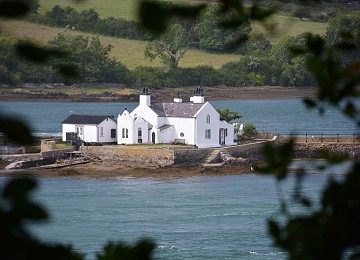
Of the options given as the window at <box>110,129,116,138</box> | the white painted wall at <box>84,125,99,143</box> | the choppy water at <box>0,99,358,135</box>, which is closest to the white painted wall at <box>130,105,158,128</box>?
the window at <box>110,129,116,138</box>

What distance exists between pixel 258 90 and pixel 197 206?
3197 inches

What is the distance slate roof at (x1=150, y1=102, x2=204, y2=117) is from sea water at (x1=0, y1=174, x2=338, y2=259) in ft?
12.0

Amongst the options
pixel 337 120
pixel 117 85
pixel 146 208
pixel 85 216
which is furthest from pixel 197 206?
pixel 117 85

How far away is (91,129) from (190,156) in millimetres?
4908

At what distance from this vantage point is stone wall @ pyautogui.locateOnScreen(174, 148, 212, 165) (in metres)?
41.7

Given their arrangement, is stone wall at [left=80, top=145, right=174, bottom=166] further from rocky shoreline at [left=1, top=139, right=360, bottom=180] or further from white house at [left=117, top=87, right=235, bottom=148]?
white house at [left=117, top=87, right=235, bottom=148]

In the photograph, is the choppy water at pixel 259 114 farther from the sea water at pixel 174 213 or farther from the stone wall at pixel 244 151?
the sea water at pixel 174 213

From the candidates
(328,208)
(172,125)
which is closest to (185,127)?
(172,125)

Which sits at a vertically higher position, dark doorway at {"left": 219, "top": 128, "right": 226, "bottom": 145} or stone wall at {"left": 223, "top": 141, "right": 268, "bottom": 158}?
dark doorway at {"left": 219, "top": 128, "right": 226, "bottom": 145}

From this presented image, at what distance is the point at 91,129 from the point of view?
145 ft

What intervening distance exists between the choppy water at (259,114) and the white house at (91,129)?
42.6 ft

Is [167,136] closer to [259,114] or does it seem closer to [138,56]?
[259,114]

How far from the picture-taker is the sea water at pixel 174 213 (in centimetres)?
2609

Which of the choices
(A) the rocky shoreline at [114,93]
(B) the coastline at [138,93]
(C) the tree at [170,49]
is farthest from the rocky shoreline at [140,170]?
(C) the tree at [170,49]
